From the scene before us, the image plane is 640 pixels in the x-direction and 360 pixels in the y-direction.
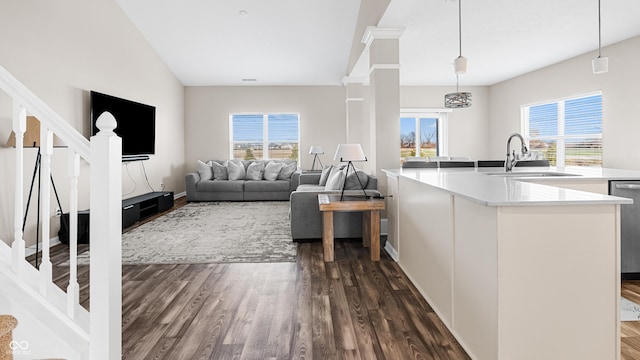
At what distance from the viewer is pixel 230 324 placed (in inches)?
91.8

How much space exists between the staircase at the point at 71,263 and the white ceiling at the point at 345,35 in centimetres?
311

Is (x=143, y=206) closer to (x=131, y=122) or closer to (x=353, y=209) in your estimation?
(x=131, y=122)

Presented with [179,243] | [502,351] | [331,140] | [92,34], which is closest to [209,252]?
[179,243]

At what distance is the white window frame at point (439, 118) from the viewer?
9422mm

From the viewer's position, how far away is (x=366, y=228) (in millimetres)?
4145

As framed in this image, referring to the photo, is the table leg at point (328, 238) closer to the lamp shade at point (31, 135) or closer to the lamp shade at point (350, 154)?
the lamp shade at point (350, 154)

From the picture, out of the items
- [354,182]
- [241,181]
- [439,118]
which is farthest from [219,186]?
[439,118]

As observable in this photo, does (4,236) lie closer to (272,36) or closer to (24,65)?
(24,65)

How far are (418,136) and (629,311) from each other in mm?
7353

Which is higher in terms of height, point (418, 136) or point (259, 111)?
point (259, 111)

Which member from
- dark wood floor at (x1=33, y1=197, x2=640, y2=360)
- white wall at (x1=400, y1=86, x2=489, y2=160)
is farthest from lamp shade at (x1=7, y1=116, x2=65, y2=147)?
white wall at (x1=400, y1=86, x2=489, y2=160)

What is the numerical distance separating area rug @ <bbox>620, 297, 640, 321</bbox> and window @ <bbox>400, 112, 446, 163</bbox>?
7.05m

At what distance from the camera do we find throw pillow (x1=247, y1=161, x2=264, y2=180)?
8391 mm

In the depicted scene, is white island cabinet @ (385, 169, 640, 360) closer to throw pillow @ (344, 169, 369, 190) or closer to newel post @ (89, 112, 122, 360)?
newel post @ (89, 112, 122, 360)
